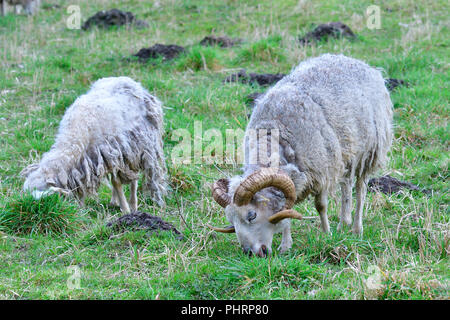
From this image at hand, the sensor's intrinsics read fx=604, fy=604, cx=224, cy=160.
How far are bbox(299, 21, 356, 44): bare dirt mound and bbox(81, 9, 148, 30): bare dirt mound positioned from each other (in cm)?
442

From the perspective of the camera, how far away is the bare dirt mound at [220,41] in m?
13.0

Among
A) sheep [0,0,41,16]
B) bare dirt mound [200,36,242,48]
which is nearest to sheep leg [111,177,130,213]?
bare dirt mound [200,36,242,48]

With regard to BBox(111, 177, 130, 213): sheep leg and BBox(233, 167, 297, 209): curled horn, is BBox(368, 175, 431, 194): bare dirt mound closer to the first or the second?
BBox(233, 167, 297, 209): curled horn

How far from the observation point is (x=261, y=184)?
5.39 metres

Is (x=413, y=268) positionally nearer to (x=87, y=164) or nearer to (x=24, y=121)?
(x=87, y=164)

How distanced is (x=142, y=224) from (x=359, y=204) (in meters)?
2.41

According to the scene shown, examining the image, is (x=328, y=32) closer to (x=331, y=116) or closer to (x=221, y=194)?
(x=331, y=116)

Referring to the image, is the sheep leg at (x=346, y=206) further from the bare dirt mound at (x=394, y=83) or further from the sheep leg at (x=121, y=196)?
the bare dirt mound at (x=394, y=83)

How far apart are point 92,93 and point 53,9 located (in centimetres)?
1214

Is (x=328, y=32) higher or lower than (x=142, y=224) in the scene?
higher
